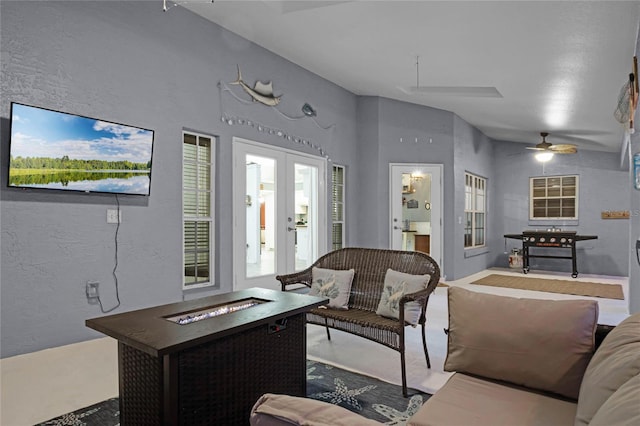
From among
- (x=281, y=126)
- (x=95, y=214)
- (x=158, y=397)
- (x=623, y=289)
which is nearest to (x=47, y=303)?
(x=95, y=214)

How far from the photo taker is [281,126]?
5.41m

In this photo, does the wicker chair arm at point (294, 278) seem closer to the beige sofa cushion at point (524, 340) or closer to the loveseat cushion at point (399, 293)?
the loveseat cushion at point (399, 293)

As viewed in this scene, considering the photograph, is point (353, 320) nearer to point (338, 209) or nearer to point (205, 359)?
point (205, 359)

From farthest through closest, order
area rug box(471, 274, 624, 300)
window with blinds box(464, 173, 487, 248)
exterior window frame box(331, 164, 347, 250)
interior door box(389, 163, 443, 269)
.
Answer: window with blinds box(464, 173, 487, 248) < interior door box(389, 163, 443, 269) < exterior window frame box(331, 164, 347, 250) < area rug box(471, 274, 624, 300)

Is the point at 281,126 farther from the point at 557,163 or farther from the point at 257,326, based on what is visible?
the point at 557,163

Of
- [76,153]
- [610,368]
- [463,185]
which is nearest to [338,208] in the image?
[463,185]

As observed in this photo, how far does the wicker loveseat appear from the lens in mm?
2697

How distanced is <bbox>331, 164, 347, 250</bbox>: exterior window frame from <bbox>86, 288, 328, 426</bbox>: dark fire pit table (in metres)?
4.29

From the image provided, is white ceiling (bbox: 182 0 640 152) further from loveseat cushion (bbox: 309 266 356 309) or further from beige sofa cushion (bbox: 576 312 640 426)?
beige sofa cushion (bbox: 576 312 640 426)

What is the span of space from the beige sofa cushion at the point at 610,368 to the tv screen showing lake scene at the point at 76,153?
359cm

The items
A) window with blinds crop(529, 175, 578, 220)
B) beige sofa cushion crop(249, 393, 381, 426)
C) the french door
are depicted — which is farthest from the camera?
window with blinds crop(529, 175, 578, 220)

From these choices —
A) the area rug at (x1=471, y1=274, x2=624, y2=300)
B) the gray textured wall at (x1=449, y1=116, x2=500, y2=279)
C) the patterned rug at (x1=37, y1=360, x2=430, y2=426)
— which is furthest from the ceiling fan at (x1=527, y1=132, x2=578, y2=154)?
the patterned rug at (x1=37, y1=360, x2=430, y2=426)

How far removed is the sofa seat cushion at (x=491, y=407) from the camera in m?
1.41

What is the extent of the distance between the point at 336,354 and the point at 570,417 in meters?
2.02
